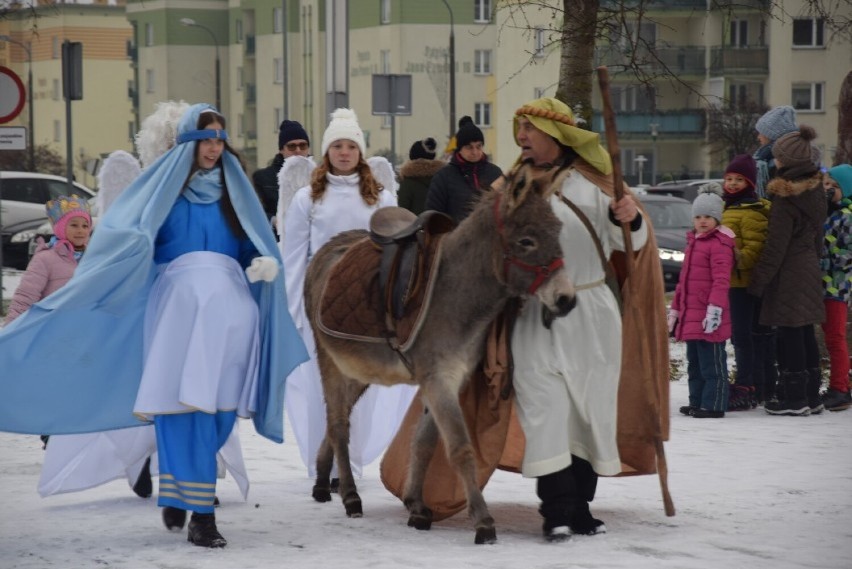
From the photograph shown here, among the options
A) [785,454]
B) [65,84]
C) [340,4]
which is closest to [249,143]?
[65,84]

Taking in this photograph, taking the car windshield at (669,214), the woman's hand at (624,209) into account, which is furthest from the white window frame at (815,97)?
the woman's hand at (624,209)

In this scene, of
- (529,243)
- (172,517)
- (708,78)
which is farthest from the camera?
(708,78)

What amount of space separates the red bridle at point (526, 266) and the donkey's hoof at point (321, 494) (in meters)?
2.02

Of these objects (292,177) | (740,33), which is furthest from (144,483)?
(740,33)

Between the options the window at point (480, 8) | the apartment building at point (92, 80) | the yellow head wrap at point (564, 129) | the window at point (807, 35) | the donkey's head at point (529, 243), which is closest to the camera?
the donkey's head at point (529, 243)

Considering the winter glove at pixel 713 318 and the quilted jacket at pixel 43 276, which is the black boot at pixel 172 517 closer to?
the quilted jacket at pixel 43 276

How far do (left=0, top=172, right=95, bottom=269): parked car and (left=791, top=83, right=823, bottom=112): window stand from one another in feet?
140

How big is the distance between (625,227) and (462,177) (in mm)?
3749

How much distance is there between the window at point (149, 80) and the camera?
3996 inches

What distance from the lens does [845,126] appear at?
1794 cm

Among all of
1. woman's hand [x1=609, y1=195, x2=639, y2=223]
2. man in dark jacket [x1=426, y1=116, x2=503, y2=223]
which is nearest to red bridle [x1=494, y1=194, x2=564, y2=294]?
woman's hand [x1=609, y1=195, x2=639, y2=223]

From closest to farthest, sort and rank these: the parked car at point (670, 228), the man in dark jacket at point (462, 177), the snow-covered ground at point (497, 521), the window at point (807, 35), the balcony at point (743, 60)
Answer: the snow-covered ground at point (497, 521) → the man in dark jacket at point (462, 177) → the parked car at point (670, 228) → the window at point (807, 35) → the balcony at point (743, 60)

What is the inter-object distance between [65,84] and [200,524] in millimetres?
16841

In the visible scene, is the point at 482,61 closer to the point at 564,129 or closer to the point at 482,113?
the point at 482,113
